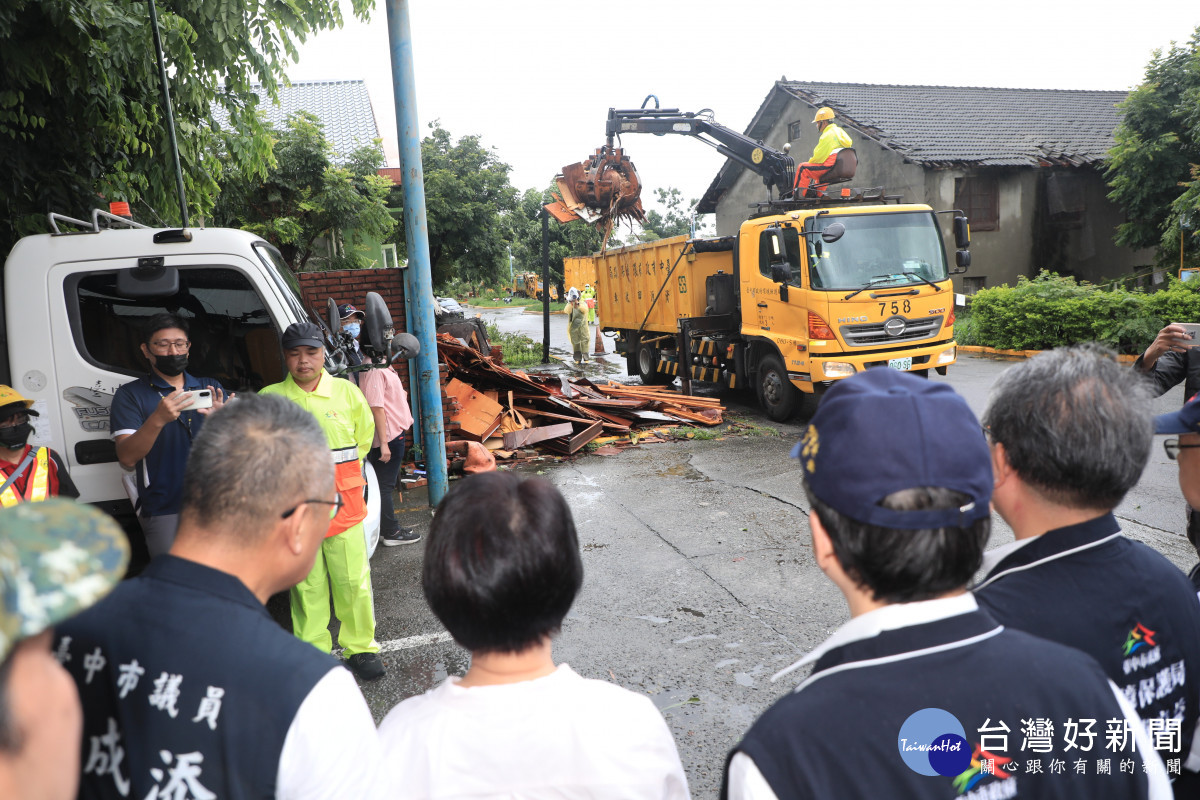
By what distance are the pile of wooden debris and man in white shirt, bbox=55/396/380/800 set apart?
697 centimetres

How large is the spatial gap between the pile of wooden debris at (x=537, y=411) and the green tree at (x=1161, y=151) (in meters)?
13.1

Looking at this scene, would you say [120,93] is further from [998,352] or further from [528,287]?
[528,287]

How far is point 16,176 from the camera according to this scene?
580cm

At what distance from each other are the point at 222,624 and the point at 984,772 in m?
1.20

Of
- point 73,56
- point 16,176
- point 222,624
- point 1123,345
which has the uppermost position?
point 73,56

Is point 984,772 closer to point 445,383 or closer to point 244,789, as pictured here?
point 244,789

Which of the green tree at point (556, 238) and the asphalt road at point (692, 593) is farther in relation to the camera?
the green tree at point (556, 238)

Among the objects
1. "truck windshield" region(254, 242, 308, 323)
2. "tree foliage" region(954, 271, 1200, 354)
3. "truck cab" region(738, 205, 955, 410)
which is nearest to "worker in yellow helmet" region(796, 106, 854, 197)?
"truck cab" region(738, 205, 955, 410)

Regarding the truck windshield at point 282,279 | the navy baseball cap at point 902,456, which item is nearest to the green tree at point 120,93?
the truck windshield at point 282,279

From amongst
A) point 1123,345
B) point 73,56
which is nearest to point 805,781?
point 73,56

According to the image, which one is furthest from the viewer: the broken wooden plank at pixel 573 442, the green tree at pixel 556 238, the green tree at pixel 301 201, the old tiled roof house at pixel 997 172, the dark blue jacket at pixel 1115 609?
the green tree at pixel 556 238

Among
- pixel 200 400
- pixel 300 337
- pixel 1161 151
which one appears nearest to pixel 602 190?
pixel 300 337

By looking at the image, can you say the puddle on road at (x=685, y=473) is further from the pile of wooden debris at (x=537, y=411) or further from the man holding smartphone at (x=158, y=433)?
the man holding smartphone at (x=158, y=433)

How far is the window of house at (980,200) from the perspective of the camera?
20.6m
